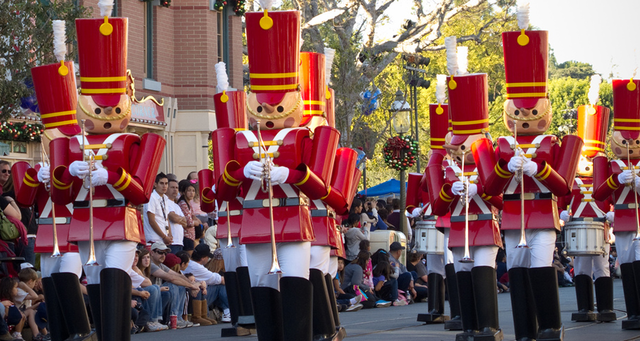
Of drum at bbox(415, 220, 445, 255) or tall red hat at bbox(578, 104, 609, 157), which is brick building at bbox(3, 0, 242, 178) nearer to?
drum at bbox(415, 220, 445, 255)

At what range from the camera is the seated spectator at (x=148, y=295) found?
11289mm

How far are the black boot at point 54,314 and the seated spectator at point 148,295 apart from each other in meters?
2.47

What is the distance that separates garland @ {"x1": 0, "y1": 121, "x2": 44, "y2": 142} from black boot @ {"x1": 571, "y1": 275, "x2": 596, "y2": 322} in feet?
26.8

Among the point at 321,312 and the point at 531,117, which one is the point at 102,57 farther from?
the point at 531,117

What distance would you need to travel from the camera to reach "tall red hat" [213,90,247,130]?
10.8m

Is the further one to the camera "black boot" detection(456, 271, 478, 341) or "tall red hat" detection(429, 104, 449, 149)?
"tall red hat" detection(429, 104, 449, 149)

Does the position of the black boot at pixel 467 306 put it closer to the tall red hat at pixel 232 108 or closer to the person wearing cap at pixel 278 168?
the person wearing cap at pixel 278 168

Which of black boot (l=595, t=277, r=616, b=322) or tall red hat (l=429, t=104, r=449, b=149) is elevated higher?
tall red hat (l=429, t=104, r=449, b=149)

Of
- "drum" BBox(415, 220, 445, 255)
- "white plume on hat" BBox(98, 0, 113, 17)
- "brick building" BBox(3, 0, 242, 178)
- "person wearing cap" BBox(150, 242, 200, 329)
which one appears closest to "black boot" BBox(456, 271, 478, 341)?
"drum" BBox(415, 220, 445, 255)

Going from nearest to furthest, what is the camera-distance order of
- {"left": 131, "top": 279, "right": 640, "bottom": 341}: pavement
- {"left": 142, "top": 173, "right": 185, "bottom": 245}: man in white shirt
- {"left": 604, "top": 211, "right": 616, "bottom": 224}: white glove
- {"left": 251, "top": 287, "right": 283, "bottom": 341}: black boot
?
{"left": 251, "top": 287, "right": 283, "bottom": 341}: black boot, {"left": 131, "top": 279, "right": 640, "bottom": 341}: pavement, {"left": 604, "top": 211, "right": 616, "bottom": 224}: white glove, {"left": 142, "top": 173, "right": 185, "bottom": 245}: man in white shirt

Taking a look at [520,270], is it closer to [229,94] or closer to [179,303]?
[229,94]

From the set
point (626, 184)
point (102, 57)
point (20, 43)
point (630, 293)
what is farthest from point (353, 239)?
point (102, 57)

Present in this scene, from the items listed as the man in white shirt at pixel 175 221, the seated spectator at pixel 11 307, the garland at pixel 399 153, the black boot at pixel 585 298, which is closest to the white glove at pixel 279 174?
the seated spectator at pixel 11 307

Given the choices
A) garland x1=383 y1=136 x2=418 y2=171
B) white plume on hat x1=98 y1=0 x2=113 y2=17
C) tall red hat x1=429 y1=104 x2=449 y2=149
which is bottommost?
garland x1=383 y1=136 x2=418 y2=171
